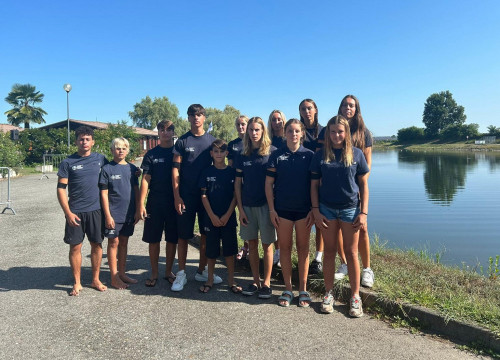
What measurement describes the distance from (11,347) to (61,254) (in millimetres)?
3142

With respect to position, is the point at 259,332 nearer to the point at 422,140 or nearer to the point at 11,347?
the point at 11,347

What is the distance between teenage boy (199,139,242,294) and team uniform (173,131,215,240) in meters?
0.12

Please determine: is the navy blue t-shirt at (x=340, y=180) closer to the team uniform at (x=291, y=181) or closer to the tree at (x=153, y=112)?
the team uniform at (x=291, y=181)

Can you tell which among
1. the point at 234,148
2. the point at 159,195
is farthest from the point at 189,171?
the point at 234,148

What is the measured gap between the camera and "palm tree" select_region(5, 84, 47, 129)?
5625cm

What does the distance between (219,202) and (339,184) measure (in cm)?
147

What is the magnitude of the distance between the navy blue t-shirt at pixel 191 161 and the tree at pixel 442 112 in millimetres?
116263

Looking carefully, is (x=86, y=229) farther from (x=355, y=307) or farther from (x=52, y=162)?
(x=52, y=162)

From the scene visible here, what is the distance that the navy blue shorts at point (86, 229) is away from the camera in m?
4.29

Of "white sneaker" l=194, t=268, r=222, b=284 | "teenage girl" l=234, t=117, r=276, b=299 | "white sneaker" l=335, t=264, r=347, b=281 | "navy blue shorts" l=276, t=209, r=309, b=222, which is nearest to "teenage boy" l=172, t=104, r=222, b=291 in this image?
"white sneaker" l=194, t=268, r=222, b=284

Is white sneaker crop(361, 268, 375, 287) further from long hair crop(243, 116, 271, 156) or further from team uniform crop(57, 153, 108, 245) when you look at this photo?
team uniform crop(57, 153, 108, 245)

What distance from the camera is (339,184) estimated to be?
3715mm

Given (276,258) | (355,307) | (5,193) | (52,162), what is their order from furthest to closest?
(52,162), (5,193), (276,258), (355,307)

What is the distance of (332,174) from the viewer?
3.73m
